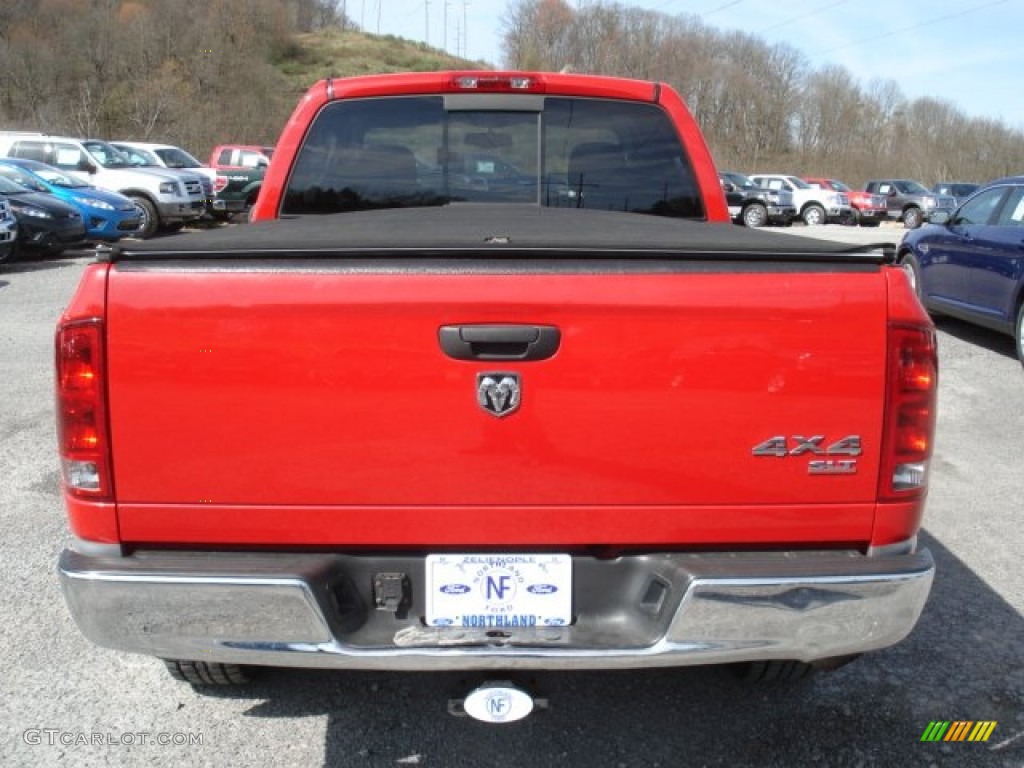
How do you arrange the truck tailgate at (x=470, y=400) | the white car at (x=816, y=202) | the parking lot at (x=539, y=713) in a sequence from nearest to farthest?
1. the truck tailgate at (x=470, y=400)
2. the parking lot at (x=539, y=713)
3. the white car at (x=816, y=202)

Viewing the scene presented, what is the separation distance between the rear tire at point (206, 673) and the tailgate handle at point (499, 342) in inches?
57.6

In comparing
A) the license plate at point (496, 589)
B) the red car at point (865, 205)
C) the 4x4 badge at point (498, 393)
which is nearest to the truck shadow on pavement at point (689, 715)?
the license plate at point (496, 589)

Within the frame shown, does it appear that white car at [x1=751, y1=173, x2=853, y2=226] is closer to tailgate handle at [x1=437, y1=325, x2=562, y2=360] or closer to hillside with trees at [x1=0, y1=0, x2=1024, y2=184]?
hillside with trees at [x1=0, y1=0, x2=1024, y2=184]

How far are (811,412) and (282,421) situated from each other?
1.25 m

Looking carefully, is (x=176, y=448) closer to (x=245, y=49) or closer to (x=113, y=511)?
(x=113, y=511)

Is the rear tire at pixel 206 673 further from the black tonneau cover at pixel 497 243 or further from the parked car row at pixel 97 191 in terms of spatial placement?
the parked car row at pixel 97 191

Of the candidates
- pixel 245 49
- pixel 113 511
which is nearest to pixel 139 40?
pixel 245 49

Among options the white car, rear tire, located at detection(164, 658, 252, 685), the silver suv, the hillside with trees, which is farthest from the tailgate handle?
the hillside with trees

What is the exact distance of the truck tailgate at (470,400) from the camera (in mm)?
2016

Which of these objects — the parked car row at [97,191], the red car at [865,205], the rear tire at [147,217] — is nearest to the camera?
the parked car row at [97,191]

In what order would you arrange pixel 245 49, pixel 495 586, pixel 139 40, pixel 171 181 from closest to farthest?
1. pixel 495 586
2. pixel 171 181
3. pixel 139 40
4. pixel 245 49

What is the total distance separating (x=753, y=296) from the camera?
2051 millimetres

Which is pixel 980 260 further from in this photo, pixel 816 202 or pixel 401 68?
pixel 401 68

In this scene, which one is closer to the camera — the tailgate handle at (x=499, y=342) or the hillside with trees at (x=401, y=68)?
the tailgate handle at (x=499, y=342)
